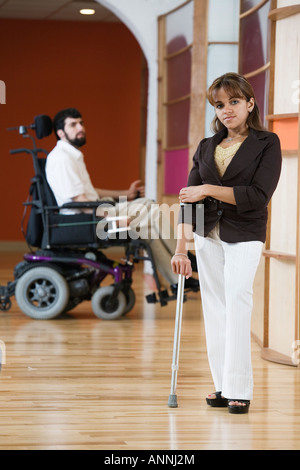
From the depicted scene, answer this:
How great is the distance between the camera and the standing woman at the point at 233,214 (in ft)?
8.89

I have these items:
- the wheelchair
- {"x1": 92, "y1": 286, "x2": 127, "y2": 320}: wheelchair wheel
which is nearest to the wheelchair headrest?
the wheelchair

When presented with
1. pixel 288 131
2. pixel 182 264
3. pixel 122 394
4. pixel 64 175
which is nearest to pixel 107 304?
pixel 64 175

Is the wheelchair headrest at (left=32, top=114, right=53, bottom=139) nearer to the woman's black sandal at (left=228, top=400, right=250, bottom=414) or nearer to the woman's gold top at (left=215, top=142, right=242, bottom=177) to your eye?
the woman's gold top at (left=215, top=142, right=242, bottom=177)

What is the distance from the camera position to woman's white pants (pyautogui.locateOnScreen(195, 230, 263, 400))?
274 centimetres

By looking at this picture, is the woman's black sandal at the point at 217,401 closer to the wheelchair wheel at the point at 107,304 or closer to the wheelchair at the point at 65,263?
the wheelchair at the point at 65,263

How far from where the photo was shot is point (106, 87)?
401 inches

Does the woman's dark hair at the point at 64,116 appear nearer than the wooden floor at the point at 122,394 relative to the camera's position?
No

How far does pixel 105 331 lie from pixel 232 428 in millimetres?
2006

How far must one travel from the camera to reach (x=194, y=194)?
2.76 m

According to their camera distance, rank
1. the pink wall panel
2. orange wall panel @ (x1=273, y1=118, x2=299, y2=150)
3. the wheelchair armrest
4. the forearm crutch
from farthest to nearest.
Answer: the pink wall panel → the wheelchair armrest → orange wall panel @ (x1=273, y1=118, x2=299, y2=150) → the forearm crutch

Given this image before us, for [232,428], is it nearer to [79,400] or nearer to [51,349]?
[79,400]

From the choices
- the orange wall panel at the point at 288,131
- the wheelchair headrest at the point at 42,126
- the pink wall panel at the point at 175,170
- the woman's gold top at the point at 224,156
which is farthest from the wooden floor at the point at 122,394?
the pink wall panel at the point at 175,170

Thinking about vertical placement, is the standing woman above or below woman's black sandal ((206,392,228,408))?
above
